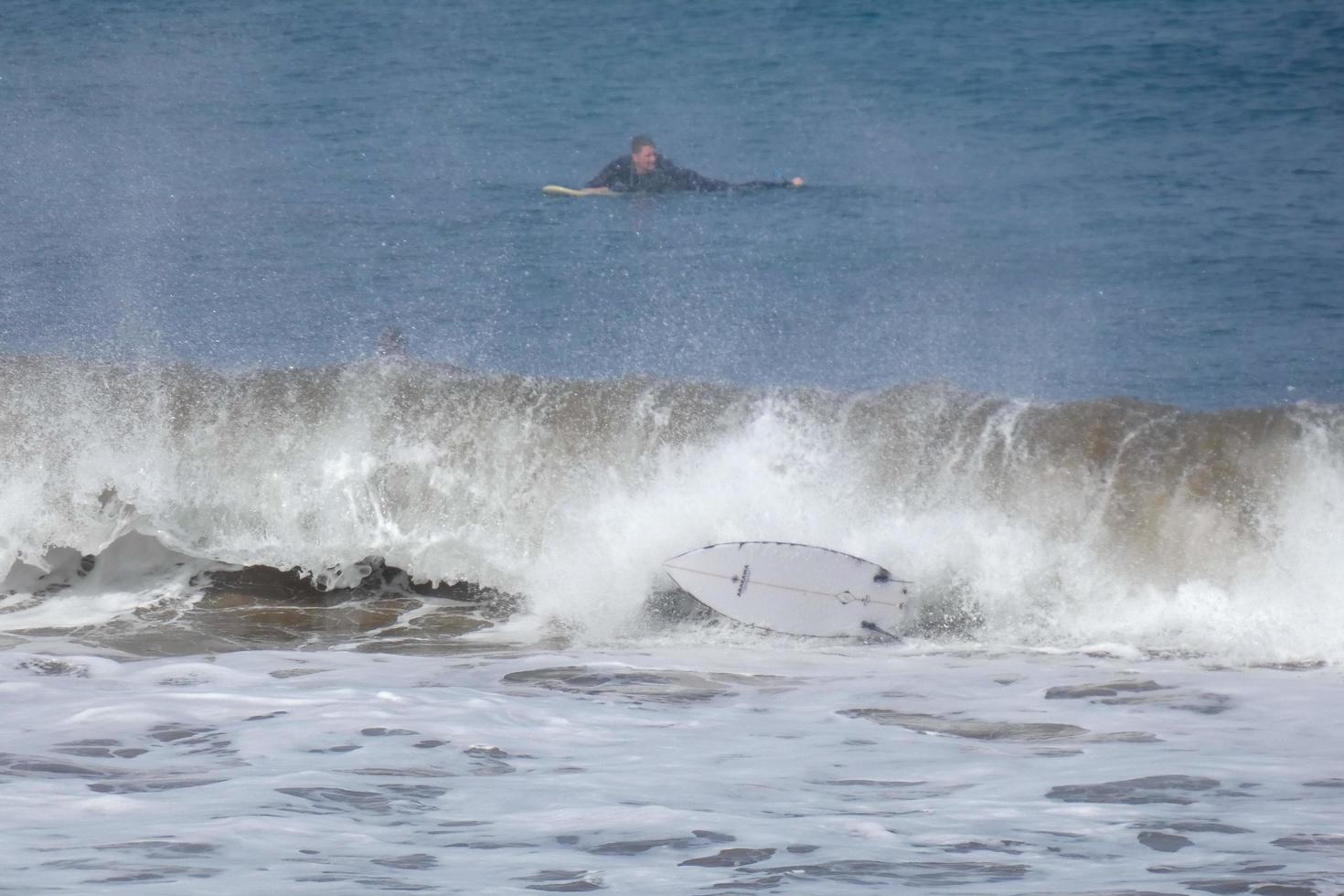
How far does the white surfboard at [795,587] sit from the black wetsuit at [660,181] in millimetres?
16878

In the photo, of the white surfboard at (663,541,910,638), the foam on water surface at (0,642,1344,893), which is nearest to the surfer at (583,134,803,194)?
the white surfboard at (663,541,910,638)

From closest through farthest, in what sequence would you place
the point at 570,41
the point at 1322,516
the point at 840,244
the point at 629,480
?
the point at 1322,516
the point at 629,480
the point at 840,244
the point at 570,41

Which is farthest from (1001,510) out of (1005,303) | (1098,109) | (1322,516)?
(1098,109)

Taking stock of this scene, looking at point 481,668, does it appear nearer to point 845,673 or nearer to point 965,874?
point 845,673

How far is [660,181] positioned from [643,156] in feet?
2.62

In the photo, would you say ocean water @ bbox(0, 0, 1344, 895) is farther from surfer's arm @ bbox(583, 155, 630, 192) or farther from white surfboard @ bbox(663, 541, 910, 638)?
surfer's arm @ bbox(583, 155, 630, 192)

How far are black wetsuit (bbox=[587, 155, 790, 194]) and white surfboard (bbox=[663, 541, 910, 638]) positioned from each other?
16.9 m

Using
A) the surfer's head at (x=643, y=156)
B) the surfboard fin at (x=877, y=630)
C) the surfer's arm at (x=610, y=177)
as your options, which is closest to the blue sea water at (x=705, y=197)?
the surfer's arm at (x=610, y=177)

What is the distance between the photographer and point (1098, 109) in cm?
2927

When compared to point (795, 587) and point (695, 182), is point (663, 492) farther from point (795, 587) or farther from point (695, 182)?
point (695, 182)

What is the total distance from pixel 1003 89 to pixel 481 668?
1003 inches

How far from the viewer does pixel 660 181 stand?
2520 centimetres

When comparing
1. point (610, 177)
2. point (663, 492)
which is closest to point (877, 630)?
point (663, 492)

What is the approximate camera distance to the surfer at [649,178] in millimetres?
24625
